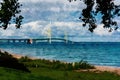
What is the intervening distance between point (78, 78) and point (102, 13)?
1286cm

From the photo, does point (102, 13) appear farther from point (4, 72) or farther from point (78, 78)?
point (78, 78)

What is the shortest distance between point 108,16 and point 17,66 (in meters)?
10.6

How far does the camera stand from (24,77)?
29969mm

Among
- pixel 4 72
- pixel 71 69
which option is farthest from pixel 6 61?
pixel 71 69

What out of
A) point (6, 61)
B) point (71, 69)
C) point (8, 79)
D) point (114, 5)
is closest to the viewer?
point (114, 5)

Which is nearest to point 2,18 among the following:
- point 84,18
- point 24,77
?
point 24,77

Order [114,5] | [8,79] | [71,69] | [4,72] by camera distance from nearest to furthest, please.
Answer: [114,5] → [8,79] → [4,72] → [71,69]

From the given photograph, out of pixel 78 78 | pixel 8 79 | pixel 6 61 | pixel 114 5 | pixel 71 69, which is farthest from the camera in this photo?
pixel 71 69

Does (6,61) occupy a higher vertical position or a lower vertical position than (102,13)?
lower

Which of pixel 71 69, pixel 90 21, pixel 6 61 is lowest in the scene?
pixel 71 69

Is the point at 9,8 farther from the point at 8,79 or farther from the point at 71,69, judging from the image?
the point at 71,69

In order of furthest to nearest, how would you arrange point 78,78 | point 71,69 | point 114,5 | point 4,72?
point 71,69 → point 78,78 → point 4,72 → point 114,5

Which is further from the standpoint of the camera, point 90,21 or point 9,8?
point 9,8

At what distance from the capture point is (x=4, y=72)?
30609 millimetres
